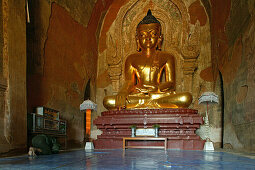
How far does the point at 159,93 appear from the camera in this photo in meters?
6.65

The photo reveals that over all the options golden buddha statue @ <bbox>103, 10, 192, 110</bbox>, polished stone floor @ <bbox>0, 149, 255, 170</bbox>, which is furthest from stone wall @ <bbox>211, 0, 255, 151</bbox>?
polished stone floor @ <bbox>0, 149, 255, 170</bbox>

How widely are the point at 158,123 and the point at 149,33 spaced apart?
3.48 m

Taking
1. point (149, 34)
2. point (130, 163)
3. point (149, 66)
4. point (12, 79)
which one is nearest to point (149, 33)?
point (149, 34)

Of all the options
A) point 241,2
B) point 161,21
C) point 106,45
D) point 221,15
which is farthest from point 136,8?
point 241,2

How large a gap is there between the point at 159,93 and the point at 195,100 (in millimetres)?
1343

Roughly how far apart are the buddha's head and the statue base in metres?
2.91

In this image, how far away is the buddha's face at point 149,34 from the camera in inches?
304

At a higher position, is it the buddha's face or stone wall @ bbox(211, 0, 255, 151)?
the buddha's face

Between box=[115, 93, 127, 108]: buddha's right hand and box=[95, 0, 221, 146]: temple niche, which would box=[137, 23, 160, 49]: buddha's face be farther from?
box=[115, 93, 127, 108]: buddha's right hand

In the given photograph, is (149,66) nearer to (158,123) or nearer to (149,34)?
(149,34)

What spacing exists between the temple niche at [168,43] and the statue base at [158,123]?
217 centimetres

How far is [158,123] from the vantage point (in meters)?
5.21

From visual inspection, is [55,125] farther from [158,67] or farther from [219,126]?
[219,126]

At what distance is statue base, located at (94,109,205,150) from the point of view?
506cm
